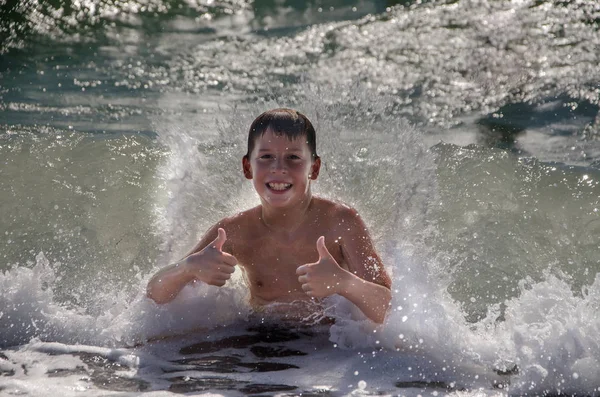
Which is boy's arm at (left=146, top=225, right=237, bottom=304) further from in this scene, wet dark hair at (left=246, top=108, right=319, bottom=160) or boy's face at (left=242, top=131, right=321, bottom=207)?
wet dark hair at (left=246, top=108, right=319, bottom=160)

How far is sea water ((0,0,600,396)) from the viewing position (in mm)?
3568

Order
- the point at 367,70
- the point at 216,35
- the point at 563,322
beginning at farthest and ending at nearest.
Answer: the point at 216,35 < the point at 367,70 < the point at 563,322

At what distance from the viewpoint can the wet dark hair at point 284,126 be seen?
4.04m

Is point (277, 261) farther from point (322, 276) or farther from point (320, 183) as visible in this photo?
point (320, 183)

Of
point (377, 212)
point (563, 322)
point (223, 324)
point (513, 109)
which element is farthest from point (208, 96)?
point (563, 322)

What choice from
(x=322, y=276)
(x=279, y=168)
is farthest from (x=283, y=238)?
(x=322, y=276)

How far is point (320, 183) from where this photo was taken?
546 centimetres

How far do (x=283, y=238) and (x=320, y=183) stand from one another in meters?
1.27

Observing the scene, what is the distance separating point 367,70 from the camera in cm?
934

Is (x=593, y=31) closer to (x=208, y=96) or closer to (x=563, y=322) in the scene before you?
(x=208, y=96)

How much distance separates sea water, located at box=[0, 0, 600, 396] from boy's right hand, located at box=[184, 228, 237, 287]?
14.0 inches

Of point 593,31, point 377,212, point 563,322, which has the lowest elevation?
point 563,322

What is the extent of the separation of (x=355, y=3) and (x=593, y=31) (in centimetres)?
318

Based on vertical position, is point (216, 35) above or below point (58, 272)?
above
